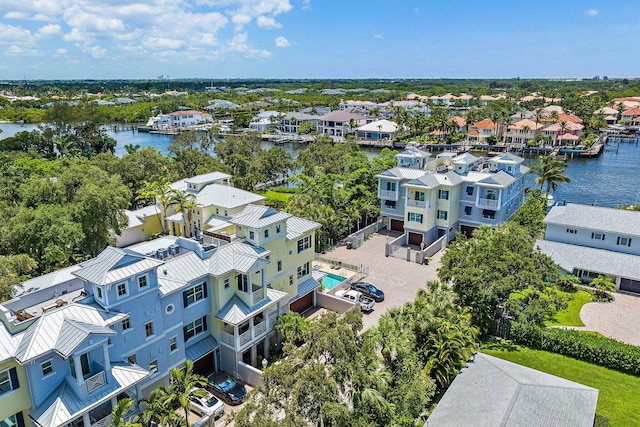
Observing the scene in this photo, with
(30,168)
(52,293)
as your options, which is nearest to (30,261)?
(52,293)

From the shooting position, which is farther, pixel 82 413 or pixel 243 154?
pixel 243 154

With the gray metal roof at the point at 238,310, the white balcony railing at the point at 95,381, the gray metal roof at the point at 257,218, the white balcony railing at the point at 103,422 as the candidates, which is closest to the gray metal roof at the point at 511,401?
the gray metal roof at the point at 238,310

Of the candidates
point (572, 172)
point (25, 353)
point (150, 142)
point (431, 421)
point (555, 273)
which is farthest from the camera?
point (150, 142)

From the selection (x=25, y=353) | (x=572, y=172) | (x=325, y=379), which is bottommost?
(x=572, y=172)

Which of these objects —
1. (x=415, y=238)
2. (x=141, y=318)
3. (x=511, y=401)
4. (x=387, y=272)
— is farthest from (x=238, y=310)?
(x=415, y=238)

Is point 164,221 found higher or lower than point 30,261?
lower

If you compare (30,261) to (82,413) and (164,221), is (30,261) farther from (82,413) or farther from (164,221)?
(164,221)

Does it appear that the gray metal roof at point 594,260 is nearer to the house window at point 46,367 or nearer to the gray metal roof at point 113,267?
the gray metal roof at point 113,267
